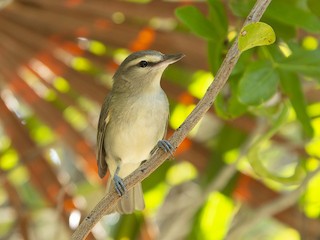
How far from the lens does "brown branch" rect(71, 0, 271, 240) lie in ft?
4.98

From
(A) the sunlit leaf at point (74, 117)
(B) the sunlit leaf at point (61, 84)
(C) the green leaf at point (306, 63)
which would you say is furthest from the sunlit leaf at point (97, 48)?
(C) the green leaf at point (306, 63)

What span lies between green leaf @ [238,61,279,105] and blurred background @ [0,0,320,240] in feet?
0.43

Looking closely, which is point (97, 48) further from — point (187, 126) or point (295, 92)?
point (187, 126)

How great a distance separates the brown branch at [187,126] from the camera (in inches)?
59.8

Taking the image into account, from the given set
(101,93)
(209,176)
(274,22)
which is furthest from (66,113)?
(274,22)

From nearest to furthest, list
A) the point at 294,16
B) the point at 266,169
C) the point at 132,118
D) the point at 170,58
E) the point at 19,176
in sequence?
the point at 294,16
the point at 170,58
the point at 266,169
the point at 132,118
the point at 19,176

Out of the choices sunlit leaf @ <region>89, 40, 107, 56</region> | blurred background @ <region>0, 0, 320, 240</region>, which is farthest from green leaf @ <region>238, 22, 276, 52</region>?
sunlit leaf @ <region>89, 40, 107, 56</region>

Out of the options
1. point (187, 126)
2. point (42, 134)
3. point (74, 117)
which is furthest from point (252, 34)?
point (42, 134)

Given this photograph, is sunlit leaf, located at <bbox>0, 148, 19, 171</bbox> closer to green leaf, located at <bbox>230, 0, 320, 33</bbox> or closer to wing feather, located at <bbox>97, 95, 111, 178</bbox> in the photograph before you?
wing feather, located at <bbox>97, 95, 111, 178</bbox>

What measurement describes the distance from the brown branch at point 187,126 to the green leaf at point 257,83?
1.05 ft

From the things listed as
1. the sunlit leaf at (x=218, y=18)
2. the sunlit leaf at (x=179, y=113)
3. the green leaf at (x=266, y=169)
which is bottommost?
the sunlit leaf at (x=179, y=113)

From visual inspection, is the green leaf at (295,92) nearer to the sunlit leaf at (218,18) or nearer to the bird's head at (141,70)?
the sunlit leaf at (218,18)

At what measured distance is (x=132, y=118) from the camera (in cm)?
229

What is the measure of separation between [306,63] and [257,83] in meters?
0.13
